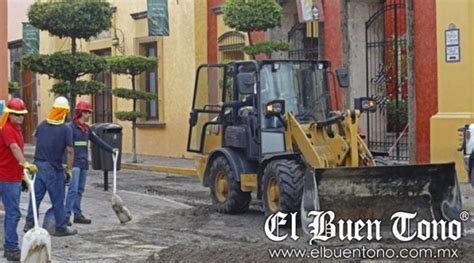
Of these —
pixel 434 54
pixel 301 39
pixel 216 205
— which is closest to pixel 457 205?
pixel 216 205

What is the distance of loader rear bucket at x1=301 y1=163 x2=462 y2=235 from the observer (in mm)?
11109

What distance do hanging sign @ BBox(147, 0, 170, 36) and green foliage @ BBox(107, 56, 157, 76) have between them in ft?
4.01

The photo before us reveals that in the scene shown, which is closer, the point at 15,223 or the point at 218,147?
the point at 15,223

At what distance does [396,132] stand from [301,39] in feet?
Answer: 12.5

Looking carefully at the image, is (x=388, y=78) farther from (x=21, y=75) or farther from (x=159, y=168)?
(x=21, y=75)

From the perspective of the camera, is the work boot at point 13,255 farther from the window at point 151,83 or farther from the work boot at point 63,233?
the window at point 151,83

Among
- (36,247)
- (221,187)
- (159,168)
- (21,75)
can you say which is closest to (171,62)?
(159,168)

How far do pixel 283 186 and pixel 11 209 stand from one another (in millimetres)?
3624

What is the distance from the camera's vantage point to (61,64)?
21875 mm

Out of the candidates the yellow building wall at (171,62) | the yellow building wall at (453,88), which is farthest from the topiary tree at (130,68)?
the yellow building wall at (453,88)

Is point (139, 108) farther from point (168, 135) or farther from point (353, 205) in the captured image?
point (353, 205)

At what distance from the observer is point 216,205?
1436 cm

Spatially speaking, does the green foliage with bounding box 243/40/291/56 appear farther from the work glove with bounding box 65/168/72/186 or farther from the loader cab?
the work glove with bounding box 65/168/72/186

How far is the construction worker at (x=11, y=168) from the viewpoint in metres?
10.0
